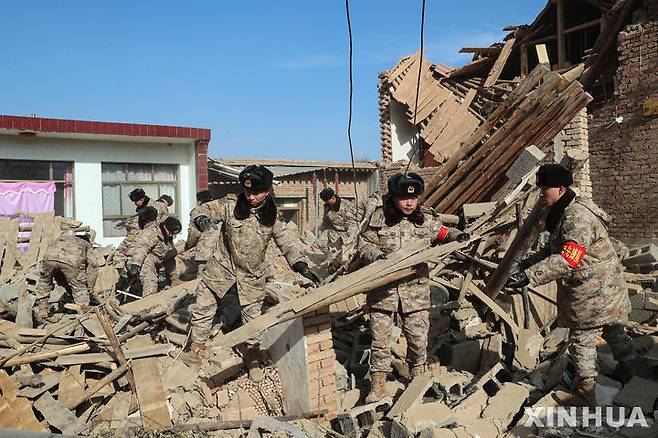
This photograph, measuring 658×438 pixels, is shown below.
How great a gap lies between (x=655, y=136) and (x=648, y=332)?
571cm

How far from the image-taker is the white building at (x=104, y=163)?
10992mm

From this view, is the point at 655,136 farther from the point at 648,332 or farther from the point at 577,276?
the point at 577,276

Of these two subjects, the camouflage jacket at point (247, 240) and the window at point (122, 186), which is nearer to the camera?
the camouflage jacket at point (247, 240)

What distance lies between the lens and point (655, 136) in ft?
30.8

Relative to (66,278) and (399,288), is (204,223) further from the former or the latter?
(66,278)

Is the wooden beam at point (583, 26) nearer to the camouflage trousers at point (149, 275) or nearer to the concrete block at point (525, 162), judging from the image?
the concrete block at point (525, 162)

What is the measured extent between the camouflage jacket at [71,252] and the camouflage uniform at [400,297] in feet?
13.9

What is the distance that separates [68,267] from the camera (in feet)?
21.9

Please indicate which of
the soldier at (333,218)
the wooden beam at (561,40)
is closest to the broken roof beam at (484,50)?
the wooden beam at (561,40)

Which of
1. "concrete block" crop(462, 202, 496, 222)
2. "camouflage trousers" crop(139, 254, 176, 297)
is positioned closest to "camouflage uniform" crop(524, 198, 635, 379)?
"concrete block" crop(462, 202, 496, 222)

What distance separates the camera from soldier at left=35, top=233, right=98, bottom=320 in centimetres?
663

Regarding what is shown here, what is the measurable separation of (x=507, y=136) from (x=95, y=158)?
9.38 meters

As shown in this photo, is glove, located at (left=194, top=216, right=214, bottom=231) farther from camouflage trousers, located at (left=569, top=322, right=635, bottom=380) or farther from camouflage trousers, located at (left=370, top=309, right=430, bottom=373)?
camouflage trousers, located at (left=569, top=322, right=635, bottom=380)

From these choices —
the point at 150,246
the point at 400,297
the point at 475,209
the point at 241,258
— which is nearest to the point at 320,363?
the point at 400,297
